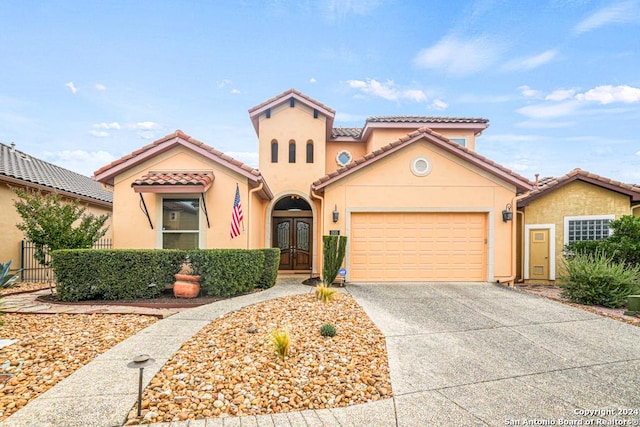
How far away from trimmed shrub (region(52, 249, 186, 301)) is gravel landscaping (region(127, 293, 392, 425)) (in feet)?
9.88

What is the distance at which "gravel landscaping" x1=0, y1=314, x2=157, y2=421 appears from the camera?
3539 millimetres

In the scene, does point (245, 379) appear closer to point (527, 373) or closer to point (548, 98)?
point (527, 373)

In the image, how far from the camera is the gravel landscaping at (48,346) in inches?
139

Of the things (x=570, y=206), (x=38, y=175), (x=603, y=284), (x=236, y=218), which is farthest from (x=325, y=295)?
(x=38, y=175)

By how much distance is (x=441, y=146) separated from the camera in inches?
404

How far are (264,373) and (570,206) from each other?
1294cm

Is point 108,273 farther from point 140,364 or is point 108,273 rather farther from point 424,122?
point 424,122

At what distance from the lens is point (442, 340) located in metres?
5.10

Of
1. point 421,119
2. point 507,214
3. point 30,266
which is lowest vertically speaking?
point 30,266

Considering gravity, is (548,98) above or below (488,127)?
above

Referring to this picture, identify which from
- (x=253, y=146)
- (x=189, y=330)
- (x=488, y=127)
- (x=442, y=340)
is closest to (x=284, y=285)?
(x=189, y=330)

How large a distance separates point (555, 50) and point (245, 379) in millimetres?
14420

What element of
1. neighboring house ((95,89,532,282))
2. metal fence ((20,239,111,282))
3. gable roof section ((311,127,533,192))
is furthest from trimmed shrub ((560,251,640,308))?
metal fence ((20,239,111,282))

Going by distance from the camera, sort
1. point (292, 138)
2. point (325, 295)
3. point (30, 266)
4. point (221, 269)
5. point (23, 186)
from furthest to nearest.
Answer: point (292, 138) → point (30, 266) → point (23, 186) → point (221, 269) → point (325, 295)
